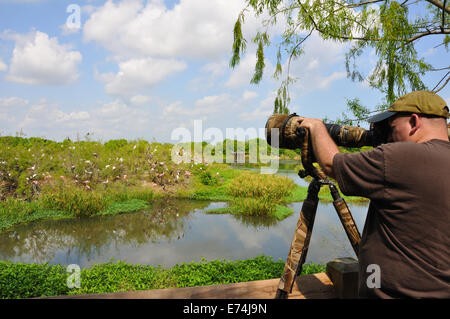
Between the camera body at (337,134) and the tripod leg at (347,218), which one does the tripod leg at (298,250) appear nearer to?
the tripod leg at (347,218)

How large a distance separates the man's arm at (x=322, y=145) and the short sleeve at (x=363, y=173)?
0.07 metres

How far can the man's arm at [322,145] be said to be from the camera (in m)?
1.27

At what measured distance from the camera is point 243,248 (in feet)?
17.9

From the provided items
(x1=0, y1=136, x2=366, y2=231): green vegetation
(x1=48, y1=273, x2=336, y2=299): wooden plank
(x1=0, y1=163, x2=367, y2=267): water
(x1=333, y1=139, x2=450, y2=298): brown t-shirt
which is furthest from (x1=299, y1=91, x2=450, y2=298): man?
(x1=0, y1=136, x2=366, y2=231): green vegetation

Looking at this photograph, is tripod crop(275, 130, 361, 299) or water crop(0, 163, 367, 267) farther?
water crop(0, 163, 367, 267)

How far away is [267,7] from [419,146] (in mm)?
3803

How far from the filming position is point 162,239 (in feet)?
19.7

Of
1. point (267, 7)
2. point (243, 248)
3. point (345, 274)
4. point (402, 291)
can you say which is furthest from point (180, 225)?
point (402, 291)

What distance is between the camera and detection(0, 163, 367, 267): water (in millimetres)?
5078

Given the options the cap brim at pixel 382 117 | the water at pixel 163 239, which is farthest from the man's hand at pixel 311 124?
the water at pixel 163 239

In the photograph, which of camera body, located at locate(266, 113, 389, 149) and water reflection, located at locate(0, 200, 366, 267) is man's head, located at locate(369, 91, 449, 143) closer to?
camera body, located at locate(266, 113, 389, 149)
